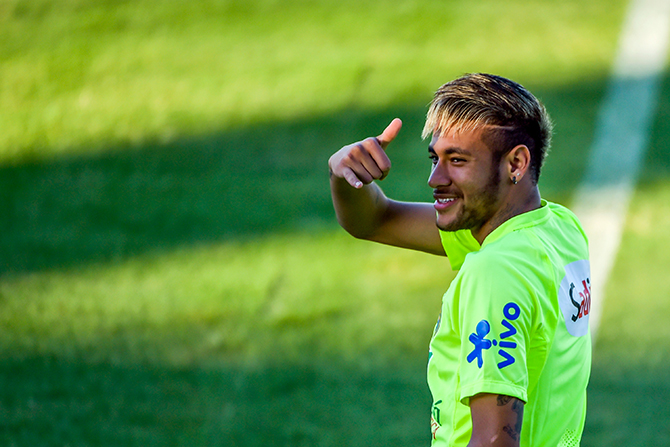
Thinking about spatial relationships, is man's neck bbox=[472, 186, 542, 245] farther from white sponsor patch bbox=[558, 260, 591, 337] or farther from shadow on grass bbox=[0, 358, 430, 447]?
shadow on grass bbox=[0, 358, 430, 447]

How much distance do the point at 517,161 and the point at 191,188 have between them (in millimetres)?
3387

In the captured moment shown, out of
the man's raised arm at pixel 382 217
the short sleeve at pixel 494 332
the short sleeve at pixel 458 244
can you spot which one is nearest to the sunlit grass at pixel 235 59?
the man's raised arm at pixel 382 217

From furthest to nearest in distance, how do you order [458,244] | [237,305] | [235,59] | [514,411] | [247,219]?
[235,59] < [247,219] < [237,305] < [458,244] < [514,411]

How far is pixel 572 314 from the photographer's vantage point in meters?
1.75

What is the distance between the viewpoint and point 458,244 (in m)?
2.18

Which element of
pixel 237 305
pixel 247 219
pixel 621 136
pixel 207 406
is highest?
pixel 621 136

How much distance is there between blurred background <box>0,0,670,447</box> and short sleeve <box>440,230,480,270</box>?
1740 mm

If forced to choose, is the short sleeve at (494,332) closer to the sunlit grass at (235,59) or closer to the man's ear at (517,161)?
the man's ear at (517,161)

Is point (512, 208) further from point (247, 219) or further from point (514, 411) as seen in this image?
point (247, 219)

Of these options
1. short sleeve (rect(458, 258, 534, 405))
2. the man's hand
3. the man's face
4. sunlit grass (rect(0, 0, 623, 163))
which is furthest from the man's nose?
sunlit grass (rect(0, 0, 623, 163))

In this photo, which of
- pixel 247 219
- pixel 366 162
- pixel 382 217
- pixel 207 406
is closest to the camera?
pixel 366 162

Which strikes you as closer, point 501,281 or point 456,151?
point 501,281

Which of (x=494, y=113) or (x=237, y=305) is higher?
(x=494, y=113)

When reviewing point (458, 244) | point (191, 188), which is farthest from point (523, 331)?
point (191, 188)
